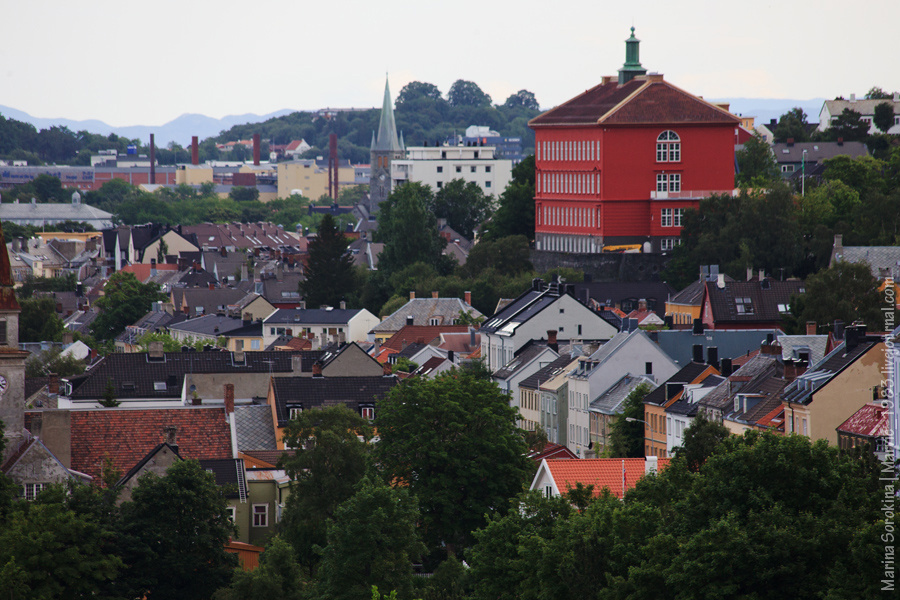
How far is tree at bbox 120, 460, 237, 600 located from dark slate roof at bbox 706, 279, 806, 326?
4693 centimetres

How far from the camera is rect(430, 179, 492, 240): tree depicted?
168 m

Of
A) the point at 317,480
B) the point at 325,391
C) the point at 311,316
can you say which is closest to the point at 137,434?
the point at 317,480

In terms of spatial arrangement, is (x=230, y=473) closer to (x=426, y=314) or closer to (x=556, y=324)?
(x=556, y=324)

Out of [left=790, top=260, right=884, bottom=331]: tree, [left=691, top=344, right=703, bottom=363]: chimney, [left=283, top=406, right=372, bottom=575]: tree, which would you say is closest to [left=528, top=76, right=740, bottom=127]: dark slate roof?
[left=790, top=260, right=884, bottom=331]: tree

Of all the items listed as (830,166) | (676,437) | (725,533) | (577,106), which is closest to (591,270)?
(577,106)

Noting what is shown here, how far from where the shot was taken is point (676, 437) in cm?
7138

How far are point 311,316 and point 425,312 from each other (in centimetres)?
1296

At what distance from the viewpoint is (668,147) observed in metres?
122

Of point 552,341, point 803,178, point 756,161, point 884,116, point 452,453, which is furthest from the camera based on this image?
point 884,116

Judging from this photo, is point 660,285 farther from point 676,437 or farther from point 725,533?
point 725,533

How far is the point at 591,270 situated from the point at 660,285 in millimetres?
6910

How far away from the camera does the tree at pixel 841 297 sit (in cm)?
8806

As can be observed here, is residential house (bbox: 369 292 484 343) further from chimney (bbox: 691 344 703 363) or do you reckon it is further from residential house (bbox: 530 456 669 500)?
residential house (bbox: 530 456 669 500)

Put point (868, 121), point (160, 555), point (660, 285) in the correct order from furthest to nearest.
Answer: point (868, 121)
point (660, 285)
point (160, 555)
